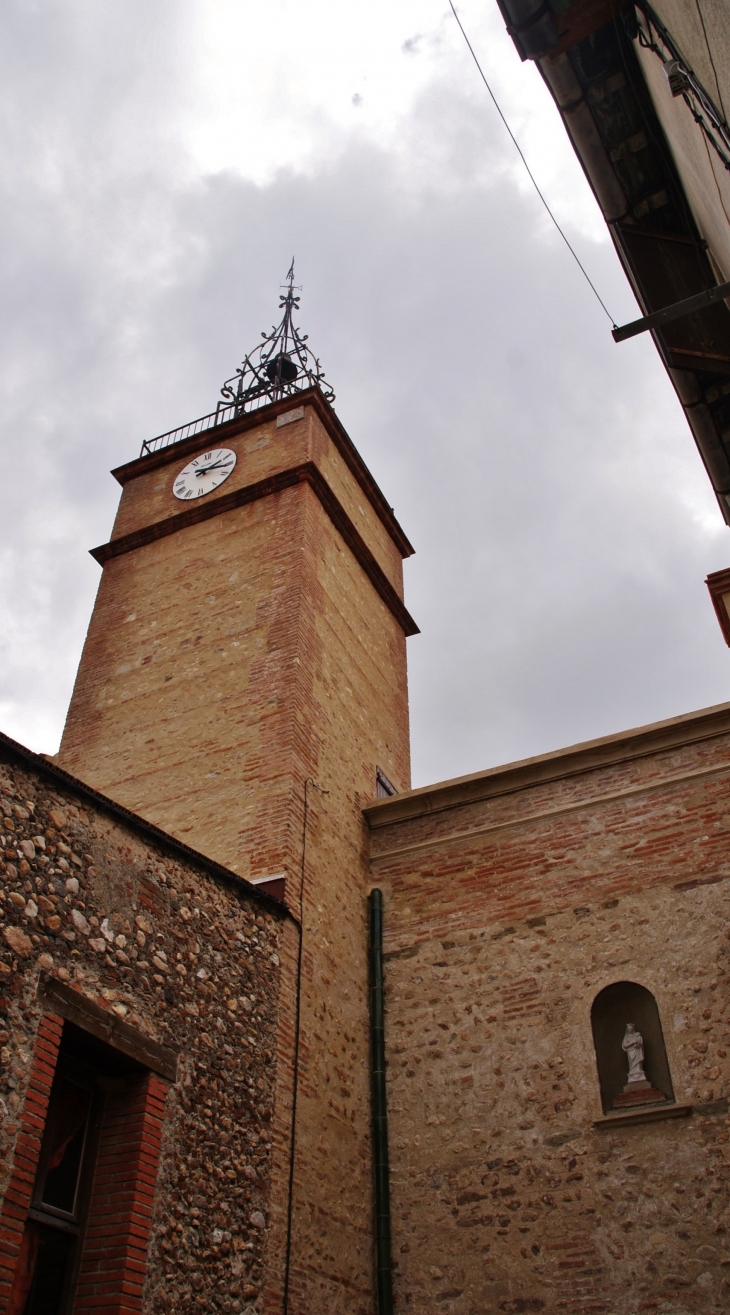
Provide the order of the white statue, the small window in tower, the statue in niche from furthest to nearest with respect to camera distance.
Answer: the small window in tower → the white statue → the statue in niche

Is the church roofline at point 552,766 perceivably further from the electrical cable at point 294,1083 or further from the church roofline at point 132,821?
the church roofline at point 132,821

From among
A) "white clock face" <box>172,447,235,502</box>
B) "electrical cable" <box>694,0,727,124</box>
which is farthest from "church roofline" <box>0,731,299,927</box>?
"white clock face" <box>172,447,235,502</box>

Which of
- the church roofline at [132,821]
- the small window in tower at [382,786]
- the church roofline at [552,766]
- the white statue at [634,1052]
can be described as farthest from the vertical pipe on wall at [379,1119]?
the white statue at [634,1052]

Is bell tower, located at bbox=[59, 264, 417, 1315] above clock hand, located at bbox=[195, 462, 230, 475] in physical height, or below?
below

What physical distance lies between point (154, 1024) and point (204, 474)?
8.62m

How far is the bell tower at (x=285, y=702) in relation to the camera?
8102mm

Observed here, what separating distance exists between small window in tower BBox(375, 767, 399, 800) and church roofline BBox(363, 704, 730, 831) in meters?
0.93

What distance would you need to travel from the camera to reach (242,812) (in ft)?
31.0

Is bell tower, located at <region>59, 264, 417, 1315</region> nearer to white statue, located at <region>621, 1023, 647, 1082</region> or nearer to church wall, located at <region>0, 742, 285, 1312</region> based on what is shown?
church wall, located at <region>0, 742, 285, 1312</region>

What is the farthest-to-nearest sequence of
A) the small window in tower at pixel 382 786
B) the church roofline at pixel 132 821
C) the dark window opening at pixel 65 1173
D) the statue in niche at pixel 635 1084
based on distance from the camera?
1. the small window in tower at pixel 382 786
2. the statue in niche at pixel 635 1084
3. the church roofline at pixel 132 821
4. the dark window opening at pixel 65 1173

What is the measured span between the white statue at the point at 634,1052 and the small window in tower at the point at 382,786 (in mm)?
4064

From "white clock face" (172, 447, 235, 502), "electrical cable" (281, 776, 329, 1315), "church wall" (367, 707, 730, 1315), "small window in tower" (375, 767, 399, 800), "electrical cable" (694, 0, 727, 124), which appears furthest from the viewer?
"white clock face" (172, 447, 235, 502)

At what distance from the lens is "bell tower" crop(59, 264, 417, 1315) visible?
810 cm

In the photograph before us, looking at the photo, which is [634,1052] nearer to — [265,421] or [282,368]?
[265,421]
